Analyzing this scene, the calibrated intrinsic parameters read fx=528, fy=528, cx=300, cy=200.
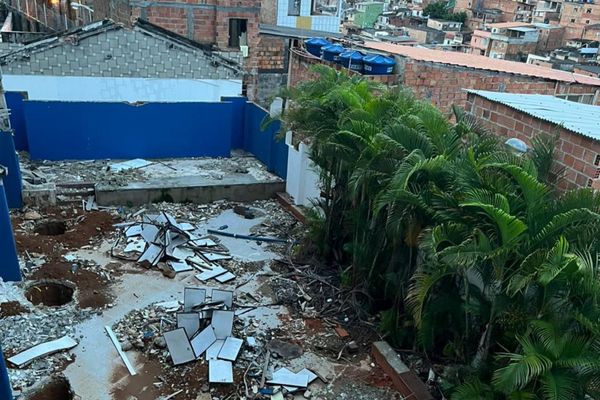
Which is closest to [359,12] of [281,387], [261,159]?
[261,159]

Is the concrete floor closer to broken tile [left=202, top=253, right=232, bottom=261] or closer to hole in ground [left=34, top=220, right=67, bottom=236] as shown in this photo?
broken tile [left=202, top=253, right=232, bottom=261]

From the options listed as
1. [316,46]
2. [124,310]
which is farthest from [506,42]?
[124,310]

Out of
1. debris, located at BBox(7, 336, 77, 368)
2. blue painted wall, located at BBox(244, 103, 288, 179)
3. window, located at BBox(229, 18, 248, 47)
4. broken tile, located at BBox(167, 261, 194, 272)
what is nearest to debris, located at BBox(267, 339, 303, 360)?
broken tile, located at BBox(167, 261, 194, 272)

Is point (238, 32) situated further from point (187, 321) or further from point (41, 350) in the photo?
point (41, 350)

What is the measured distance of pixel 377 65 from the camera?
13.1 meters

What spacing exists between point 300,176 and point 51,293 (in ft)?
19.7

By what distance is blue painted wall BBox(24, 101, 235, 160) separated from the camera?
1352 cm

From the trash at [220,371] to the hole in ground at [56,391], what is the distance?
5.91ft

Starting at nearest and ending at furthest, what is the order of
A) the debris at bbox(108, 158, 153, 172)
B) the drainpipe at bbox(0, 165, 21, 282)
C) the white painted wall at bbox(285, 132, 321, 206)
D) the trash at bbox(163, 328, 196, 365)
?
1. the trash at bbox(163, 328, 196, 365)
2. the drainpipe at bbox(0, 165, 21, 282)
3. the white painted wall at bbox(285, 132, 321, 206)
4. the debris at bbox(108, 158, 153, 172)

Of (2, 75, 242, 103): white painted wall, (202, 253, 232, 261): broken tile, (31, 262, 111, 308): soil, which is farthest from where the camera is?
(2, 75, 242, 103): white painted wall

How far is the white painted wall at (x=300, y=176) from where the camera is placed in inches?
487

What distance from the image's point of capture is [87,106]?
1362 centimetres

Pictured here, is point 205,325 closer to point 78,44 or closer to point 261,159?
point 261,159

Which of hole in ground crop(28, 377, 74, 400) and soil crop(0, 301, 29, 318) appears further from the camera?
soil crop(0, 301, 29, 318)
